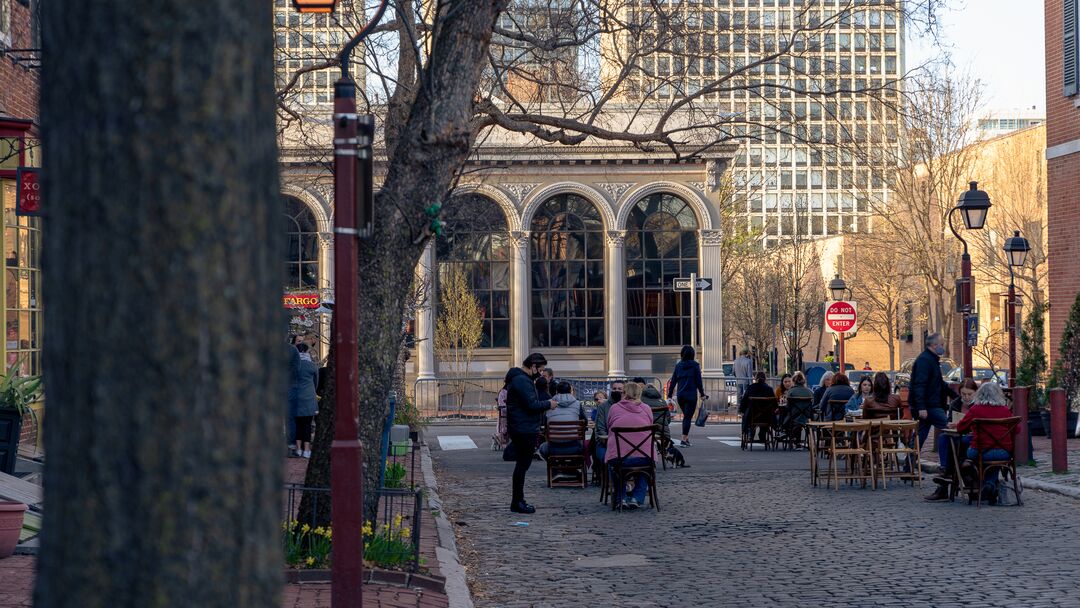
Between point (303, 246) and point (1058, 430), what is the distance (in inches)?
1156

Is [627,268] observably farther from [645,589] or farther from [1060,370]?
[645,589]

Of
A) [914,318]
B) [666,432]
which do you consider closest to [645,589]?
[666,432]

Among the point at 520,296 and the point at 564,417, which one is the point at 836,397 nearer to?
the point at 564,417

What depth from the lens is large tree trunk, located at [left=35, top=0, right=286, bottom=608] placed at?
2.38 metres

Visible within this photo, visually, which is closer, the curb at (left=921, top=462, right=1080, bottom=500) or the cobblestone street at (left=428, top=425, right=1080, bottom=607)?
the cobblestone street at (left=428, top=425, right=1080, bottom=607)

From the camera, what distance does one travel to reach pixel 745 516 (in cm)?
1365

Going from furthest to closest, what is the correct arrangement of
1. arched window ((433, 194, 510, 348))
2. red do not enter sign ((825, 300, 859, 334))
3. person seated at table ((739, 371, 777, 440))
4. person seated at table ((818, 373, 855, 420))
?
arched window ((433, 194, 510, 348)) → red do not enter sign ((825, 300, 859, 334)) → person seated at table ((739, 371, 777, 440)) → person seated at table ((818, 373, 855, 420))

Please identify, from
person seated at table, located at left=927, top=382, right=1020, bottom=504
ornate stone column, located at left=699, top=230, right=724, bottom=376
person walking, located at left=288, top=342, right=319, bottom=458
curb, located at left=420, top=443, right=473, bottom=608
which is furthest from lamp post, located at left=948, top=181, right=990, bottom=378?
ornate stone column, located at left=699, top=230, right=724, bottom=376

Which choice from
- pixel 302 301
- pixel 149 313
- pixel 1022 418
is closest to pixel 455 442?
pixel 302 301

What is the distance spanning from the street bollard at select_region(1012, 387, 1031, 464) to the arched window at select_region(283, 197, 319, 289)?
27079mm

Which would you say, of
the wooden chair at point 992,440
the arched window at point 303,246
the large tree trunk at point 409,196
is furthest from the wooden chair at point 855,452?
the arched window at point 303,246

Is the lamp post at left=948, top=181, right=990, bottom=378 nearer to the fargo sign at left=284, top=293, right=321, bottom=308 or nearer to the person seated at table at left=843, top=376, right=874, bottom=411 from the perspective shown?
the person seated at table at left=843, top=376, right=874, bottom=411

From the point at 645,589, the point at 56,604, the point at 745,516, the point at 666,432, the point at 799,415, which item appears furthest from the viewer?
the point at 799,415

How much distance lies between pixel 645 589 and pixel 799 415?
13.9 meters
